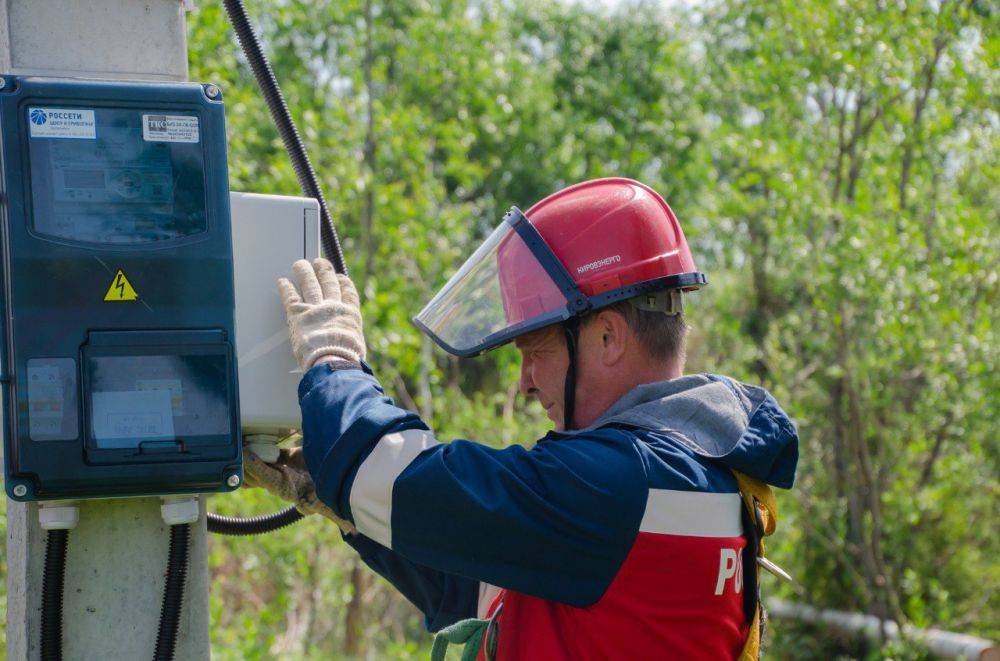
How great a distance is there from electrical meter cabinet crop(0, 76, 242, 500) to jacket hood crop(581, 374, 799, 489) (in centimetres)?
76

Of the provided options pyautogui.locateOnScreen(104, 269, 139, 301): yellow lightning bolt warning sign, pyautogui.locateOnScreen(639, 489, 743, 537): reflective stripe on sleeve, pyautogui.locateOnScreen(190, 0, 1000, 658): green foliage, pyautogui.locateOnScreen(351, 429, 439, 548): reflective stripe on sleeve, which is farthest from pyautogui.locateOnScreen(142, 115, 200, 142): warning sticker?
pyautogui.locateOnScreen(190, 0, 1000, 658): green foliage

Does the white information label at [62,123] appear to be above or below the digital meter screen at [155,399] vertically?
above

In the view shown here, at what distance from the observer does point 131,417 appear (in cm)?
188

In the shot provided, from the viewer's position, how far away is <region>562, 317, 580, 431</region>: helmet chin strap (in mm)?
2295

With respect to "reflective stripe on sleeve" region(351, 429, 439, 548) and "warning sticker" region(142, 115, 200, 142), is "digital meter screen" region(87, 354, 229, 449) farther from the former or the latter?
"warning sticker" region(142, 115, 200, 142)

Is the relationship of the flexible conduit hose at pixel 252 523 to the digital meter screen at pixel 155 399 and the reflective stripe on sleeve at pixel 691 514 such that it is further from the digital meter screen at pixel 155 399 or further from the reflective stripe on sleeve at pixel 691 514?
the reflective stripe on sleeve at pixel 691 514

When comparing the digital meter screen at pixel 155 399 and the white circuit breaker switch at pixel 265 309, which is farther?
the white circuit breaker switch at pixel 265 309

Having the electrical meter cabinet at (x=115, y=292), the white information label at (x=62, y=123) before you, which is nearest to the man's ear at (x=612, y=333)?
the electrical meter cabinet at (x=115, y=292)

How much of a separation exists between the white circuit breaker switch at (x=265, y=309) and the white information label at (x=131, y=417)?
0.83 ft

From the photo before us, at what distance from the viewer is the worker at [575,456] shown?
1958mm

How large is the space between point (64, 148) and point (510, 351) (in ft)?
21.9

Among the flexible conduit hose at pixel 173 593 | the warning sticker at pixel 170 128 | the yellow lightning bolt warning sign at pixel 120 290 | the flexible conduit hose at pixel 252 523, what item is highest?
the warning sticker at pixel 170 128

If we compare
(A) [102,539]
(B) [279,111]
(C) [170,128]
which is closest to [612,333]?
(B) [279,111]

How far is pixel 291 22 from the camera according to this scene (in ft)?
31.8
